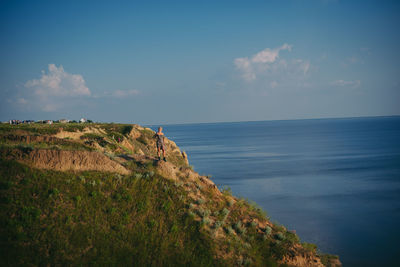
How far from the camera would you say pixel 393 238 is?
33062mm

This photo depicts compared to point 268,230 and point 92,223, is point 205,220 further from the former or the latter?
point 92,223

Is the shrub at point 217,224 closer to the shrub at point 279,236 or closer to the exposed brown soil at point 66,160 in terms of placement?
the shrub at point 279,236

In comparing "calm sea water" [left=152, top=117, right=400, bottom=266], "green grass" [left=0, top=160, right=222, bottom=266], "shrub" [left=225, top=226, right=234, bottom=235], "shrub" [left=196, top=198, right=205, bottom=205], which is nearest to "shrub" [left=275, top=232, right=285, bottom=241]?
"shrub" [left=225, top=226, right=234, bottom=235]

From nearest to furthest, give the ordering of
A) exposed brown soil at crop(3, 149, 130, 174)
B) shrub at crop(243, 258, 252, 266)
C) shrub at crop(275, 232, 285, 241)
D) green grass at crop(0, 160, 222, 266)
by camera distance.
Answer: green grass at crop(0, 160, 222, 266)
shrub at crop(243, 258, 252, 266)
exposed brown soil at crop(3, 149, 130, 174)
shrub at crop(275, 232, 285, 241)

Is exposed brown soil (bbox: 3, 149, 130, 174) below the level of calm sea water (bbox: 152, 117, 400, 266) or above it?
above

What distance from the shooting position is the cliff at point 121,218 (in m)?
14.8

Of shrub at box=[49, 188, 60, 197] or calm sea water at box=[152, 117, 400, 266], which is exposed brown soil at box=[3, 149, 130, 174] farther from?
calm sea water at box=[152, 117, 400, 266]

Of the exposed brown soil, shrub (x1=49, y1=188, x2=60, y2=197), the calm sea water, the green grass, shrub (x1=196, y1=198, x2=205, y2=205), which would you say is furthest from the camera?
the calm sea water

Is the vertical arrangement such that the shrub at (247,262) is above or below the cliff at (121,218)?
below

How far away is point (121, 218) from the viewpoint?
17.3 meters

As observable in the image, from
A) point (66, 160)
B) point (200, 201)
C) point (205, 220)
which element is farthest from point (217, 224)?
point (66, 160)

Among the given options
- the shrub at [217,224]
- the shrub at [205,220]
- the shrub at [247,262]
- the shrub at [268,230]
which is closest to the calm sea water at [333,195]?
the shrub at [268,230]

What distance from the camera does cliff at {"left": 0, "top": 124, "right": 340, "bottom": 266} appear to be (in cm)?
1478

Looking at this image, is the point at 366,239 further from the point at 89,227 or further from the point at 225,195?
the point at 89,227
